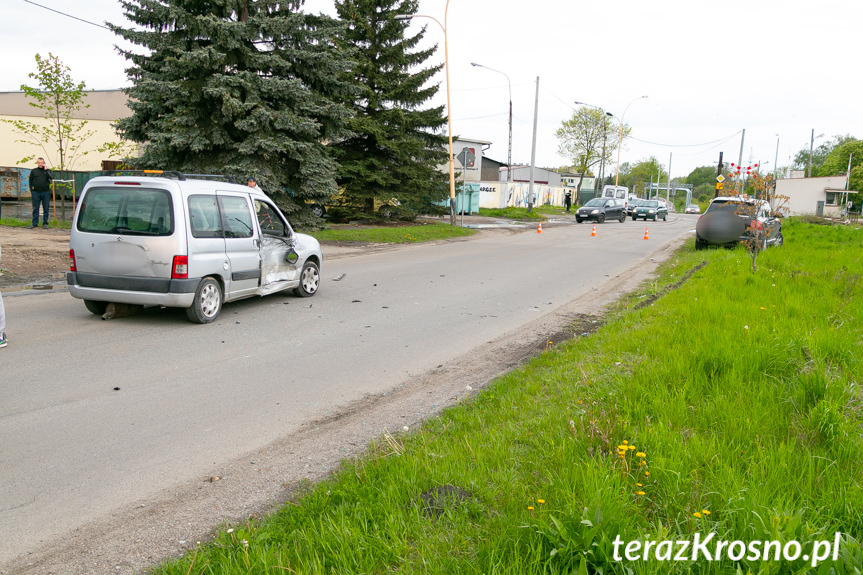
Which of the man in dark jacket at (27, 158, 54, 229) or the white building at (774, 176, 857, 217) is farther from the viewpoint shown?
the white building at (774, 176, 857, 217)

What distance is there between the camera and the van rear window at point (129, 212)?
7.71 meters

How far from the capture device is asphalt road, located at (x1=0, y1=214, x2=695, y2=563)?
12.6 feet

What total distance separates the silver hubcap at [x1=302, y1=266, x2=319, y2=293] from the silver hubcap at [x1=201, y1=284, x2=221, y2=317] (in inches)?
86.9

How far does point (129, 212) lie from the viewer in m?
7.77

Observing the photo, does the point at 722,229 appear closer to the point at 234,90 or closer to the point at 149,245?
the point at 234,90

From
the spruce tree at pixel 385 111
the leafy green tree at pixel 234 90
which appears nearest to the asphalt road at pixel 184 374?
the leafy green tree at pixel 234 90

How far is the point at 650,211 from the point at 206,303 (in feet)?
150

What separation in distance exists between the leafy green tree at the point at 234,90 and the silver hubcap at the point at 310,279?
32.0 ft

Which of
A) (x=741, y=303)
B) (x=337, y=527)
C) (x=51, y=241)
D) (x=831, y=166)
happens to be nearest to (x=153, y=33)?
(x=51, y=241)

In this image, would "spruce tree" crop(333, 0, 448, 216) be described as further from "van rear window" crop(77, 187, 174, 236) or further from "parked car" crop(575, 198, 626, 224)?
"van rear window" crop(77, 187, 174, 236)

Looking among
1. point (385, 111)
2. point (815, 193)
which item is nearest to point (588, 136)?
point (815, 193)

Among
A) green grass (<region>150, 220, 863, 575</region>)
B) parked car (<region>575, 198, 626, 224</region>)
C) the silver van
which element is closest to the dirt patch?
the silver van

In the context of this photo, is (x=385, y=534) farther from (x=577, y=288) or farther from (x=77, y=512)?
(x=577, y=288)

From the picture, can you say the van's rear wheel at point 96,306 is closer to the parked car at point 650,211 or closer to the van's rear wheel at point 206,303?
the van's rear wheel at point 206,303
